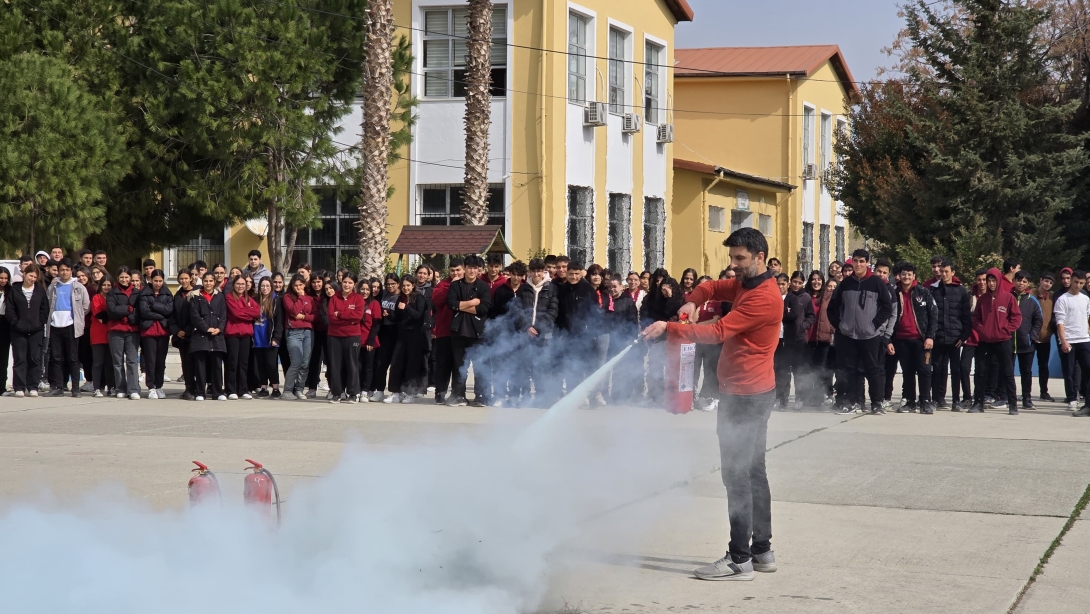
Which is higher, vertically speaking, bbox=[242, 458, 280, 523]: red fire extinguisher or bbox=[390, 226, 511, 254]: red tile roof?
bbox=[390, 226, 511, 254]: red tile roof

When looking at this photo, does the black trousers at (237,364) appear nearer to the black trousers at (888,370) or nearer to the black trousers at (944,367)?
the black trousers at (888,370)

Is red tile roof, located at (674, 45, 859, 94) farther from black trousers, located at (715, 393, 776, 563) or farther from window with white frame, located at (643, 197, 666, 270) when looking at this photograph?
black trousers, located at (715, 393, 776, 563)

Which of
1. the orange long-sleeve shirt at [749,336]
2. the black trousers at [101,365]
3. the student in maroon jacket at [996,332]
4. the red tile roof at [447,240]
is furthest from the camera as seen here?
the red tile roof at [447,240]

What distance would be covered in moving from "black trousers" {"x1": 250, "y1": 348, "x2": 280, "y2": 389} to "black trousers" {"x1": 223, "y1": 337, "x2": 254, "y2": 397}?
229 millimetres

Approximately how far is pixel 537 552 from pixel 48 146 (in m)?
19.0

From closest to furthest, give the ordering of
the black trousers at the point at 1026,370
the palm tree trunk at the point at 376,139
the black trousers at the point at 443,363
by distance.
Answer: the black trousers at the point at 443,363 < the black trousers at the point at 1026,370 < the palm tree trunk at the point at 376,139

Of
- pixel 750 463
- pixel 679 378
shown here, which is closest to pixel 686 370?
pixel 679 378

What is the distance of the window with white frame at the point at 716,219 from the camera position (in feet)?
124

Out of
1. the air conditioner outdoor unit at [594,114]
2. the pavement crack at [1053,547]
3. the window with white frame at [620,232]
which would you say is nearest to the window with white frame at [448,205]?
the air conditioner outdoor unit at [594,114]

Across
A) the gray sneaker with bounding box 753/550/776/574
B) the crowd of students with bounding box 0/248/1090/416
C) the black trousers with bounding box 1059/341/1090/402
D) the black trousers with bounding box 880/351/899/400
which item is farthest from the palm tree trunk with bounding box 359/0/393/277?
the gray sneaker with bounding box 753/550/776/574

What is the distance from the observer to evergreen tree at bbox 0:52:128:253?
21812 mm

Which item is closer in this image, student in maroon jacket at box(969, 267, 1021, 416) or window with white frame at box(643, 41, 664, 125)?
student in maroon jacket at box(969, 267, 1021, 416)

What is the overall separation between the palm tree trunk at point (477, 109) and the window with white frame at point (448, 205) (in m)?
4.93

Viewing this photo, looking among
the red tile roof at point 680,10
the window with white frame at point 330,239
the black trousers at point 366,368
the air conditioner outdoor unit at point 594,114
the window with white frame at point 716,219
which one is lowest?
the black trousers at point 366,368
